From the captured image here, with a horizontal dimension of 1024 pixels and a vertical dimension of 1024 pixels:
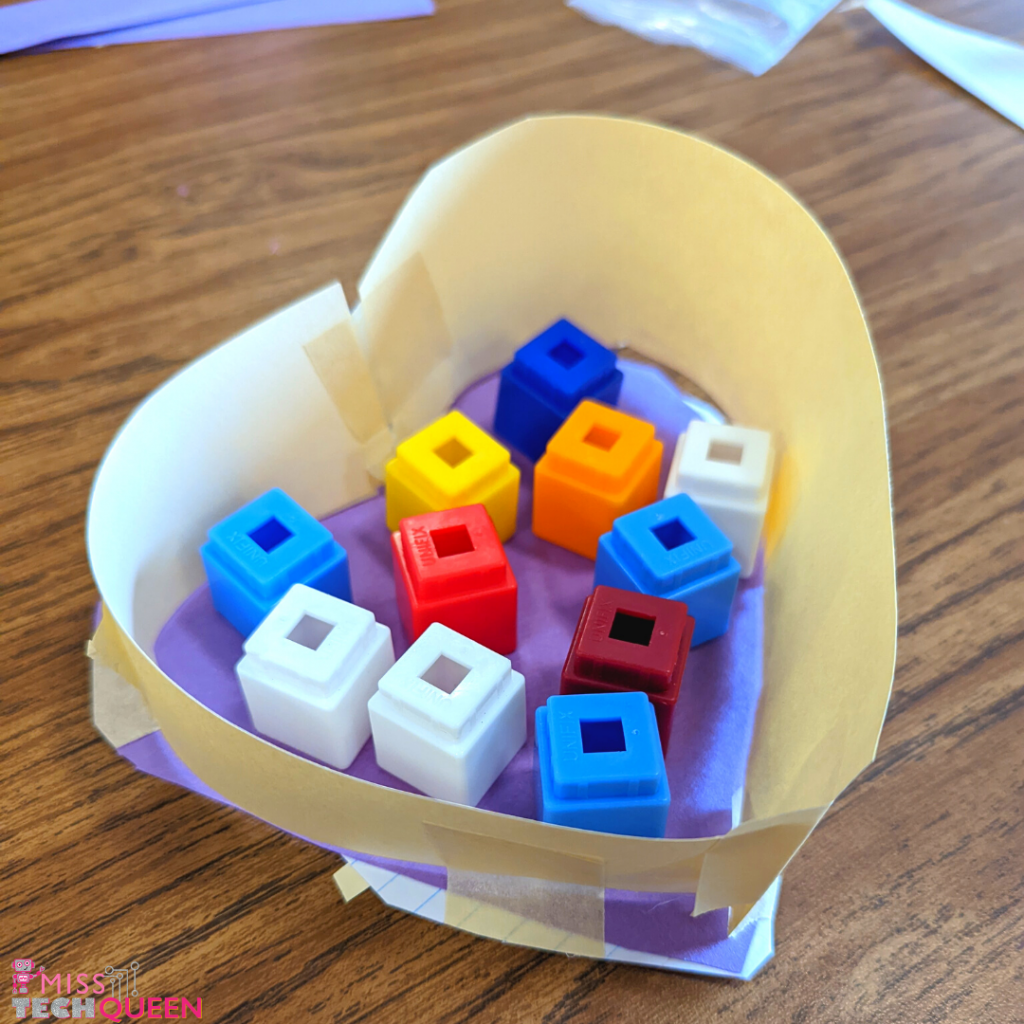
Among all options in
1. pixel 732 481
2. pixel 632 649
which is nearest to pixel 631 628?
pixel 632 649

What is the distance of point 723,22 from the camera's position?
106 centimetres

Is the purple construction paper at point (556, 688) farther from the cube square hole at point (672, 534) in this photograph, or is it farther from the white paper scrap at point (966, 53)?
the white paper scrap at point (966, 53)

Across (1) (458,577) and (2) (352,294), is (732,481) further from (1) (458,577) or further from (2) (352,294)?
(2) (352,294)

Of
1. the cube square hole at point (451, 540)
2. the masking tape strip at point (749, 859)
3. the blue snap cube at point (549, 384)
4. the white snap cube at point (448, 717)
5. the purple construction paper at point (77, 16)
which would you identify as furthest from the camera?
the purple construction paper at point (77, 16)

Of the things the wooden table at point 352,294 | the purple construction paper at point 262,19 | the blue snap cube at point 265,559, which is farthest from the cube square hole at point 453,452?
the purple construction paper at point 262,19

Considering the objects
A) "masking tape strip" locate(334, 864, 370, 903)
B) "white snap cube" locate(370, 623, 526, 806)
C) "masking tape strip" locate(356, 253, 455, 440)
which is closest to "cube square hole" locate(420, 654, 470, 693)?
"white snap cube" locate(370, 623, 526, 806)

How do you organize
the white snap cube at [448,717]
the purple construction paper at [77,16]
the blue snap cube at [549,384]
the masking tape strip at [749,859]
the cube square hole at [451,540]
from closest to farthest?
the masking tape strip at [749,859], the white snap cube at [448,717], the cube square hole at [451,540], the blue snap cube at [549,384], the purple construction paper at [77,16]

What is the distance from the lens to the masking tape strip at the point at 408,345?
2.26 feet

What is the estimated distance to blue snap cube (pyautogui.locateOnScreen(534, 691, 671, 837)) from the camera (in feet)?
1.62

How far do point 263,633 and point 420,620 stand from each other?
92 mm

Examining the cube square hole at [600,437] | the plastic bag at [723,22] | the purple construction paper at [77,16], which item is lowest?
the cube square hole at [600,437]

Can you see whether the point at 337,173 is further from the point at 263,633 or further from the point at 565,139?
the point at 263,633

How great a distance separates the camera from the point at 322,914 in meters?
0.49

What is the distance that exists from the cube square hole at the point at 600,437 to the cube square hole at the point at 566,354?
0.24ft
